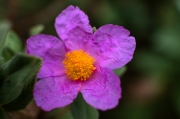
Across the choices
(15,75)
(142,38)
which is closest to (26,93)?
(15,75)

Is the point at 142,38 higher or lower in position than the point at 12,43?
lower

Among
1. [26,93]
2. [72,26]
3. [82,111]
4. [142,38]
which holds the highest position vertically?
[72,26]

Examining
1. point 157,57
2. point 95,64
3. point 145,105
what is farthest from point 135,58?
point 95,64

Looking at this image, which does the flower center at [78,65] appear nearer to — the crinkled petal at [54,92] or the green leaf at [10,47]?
the crinkled petal at [54,92]

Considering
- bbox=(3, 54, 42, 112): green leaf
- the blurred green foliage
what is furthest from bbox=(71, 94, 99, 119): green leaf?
Result: the blurred green foliage

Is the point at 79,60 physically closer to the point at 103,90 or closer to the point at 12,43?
the point at 103,90

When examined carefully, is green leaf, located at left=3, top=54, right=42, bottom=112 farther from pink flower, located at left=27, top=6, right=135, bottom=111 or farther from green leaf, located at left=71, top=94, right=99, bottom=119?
green leaf, located at left=71, top=94, right=99, bottom=119

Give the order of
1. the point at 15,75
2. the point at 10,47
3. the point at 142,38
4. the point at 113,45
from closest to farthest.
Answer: the point at 15,75 → the point at 113,45 → the point at 10,47 → the point at 142,38
